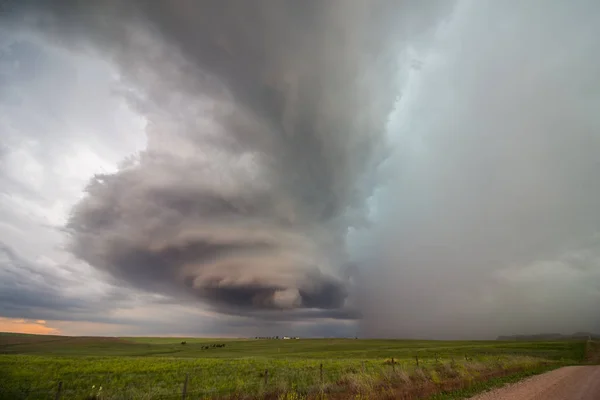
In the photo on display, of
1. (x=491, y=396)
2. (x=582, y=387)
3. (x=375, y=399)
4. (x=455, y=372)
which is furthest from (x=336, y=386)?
(x=582, y=387)

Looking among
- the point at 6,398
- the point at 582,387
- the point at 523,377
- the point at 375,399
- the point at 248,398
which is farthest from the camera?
the point at 523,377

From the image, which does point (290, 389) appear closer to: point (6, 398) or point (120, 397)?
point (120, 397)

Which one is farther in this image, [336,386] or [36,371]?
[36,371]

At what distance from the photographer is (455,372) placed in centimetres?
3139

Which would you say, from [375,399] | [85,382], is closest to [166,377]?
[85,382]

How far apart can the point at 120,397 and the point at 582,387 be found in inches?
1352

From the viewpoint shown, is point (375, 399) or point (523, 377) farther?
point (523, 377)

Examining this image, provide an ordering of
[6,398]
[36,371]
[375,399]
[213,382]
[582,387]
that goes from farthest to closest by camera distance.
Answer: [36,371] < [213,382] < [6,398] < [582,387] < [375,399]

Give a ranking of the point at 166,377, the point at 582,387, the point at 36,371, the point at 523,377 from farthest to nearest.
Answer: the point at 36,371 → the point at 166,377 → the point at 523,377 → the point at 582,387

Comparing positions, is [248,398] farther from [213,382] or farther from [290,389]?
[213,382]

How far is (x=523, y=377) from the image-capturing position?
30.2 m

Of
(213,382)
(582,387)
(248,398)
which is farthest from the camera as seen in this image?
(213,382)

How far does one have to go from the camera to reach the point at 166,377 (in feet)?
129

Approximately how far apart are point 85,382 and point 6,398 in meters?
9.75
